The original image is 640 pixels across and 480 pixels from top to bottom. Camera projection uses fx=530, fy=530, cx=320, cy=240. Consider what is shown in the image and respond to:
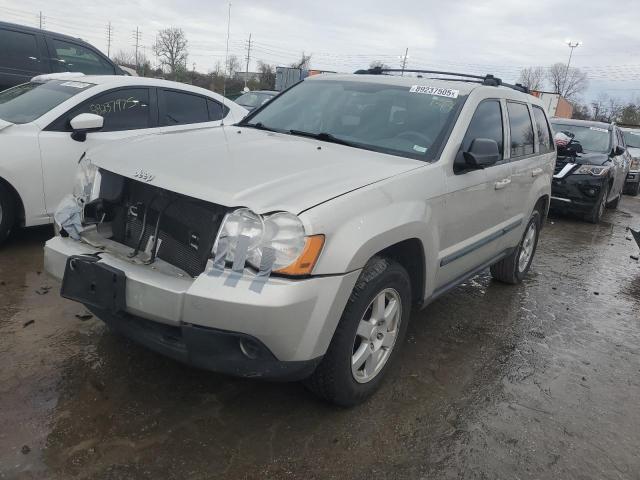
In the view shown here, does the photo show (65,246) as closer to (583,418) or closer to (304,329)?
(304,329)

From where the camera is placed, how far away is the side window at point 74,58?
24.2ft

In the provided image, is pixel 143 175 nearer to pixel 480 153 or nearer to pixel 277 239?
pixel 277 239

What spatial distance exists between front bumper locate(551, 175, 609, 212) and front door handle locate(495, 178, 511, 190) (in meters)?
5.50

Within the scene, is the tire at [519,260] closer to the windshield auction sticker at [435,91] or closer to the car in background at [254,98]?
the windshield auction sticker at [435,91]

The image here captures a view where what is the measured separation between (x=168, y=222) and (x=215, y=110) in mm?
3716

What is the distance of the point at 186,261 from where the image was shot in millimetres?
2508

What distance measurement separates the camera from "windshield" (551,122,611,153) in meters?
9.84

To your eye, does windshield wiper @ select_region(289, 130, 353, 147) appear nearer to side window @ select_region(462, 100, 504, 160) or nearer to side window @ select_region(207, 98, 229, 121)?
side window @ select_region(462, 100, 504, 160)

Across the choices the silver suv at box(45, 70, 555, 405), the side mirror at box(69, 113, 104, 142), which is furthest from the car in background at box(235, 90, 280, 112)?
the silver suv at box(45, 70, 555, 405)

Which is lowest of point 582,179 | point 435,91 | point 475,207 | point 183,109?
point 582,179

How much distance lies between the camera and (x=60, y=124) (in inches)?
184

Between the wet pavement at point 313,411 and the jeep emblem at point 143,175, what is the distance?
112 cm

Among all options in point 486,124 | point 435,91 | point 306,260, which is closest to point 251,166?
point 306,260

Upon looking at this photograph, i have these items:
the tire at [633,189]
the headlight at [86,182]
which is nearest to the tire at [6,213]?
the headlight at [86,182]
